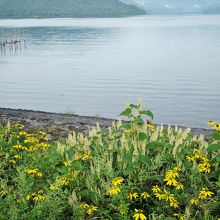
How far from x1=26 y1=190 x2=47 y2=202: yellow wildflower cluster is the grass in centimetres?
2

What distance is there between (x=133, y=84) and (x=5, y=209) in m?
38.9

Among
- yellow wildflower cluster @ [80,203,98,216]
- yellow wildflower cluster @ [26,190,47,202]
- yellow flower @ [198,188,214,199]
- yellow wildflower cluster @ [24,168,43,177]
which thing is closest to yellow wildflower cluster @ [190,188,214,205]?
yellow flower @ [198,188,214,199]

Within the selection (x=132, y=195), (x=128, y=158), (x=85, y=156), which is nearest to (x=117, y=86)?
(x=85, y=156)

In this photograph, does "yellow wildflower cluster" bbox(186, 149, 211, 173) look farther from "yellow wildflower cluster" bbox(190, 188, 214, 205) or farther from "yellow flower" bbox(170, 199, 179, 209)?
"yellow flower" bbox(170, 199, 179, 209)

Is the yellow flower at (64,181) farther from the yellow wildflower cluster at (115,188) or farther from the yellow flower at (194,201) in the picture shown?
the yellow flower at (194,201)

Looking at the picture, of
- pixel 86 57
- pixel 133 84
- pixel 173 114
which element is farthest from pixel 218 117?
pixel 86 57

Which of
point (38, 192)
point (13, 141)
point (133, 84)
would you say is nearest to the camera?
point (38, 192)

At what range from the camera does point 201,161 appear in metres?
7.75

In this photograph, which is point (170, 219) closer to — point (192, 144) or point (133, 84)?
point (192, 144)

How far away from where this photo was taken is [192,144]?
28.4 feet

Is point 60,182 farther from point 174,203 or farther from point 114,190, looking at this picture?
point 174,203

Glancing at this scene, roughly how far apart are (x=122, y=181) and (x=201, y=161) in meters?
1.71

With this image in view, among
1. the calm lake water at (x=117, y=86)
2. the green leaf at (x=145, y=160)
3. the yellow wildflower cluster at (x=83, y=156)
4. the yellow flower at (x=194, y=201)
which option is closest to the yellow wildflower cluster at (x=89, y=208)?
the green leaf at (x=145, y=160)

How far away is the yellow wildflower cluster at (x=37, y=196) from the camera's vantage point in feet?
22.7
